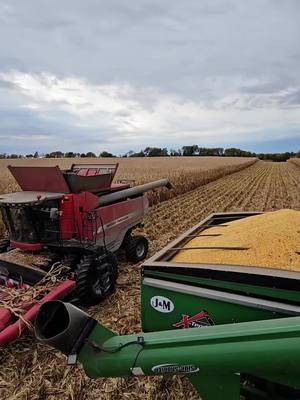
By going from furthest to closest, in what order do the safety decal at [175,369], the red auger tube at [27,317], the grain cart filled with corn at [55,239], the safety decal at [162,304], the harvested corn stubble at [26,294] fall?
the grain cart filled with corn at [55,239], the harvested corn stubble at [26,294], the red auger tube at [27,317], the safety decal at [162,304], the safety decal at [175,369]

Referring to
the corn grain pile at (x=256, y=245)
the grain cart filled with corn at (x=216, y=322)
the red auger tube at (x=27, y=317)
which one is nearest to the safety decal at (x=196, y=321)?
the grain cart filled with corn at (x=216, y=322)

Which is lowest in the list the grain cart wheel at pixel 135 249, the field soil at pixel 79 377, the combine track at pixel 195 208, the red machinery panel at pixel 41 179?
the combine track at pixel 195 208

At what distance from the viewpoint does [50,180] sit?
181 inches

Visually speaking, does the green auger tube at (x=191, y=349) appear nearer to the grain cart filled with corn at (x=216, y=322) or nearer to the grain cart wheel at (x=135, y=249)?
the grain cart filled with corn at (x=216, y=322)

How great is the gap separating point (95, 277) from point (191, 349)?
9.64 ft

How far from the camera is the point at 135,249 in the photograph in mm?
5957

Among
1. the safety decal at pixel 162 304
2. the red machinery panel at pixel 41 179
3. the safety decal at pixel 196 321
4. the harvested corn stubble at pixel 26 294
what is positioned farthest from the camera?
the red machinery panel at pixel 41 179

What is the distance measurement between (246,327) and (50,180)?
3.70m

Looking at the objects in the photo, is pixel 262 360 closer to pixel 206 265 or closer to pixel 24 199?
pixel 206 265

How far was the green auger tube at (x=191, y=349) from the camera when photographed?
1.34m

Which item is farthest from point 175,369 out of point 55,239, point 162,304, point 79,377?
point 55,239

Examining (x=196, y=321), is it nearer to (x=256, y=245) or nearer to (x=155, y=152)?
(x=256, y=245)

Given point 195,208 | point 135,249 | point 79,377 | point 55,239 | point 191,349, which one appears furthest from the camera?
point 195,208

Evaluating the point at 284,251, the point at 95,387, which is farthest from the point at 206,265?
the point at 95,387
